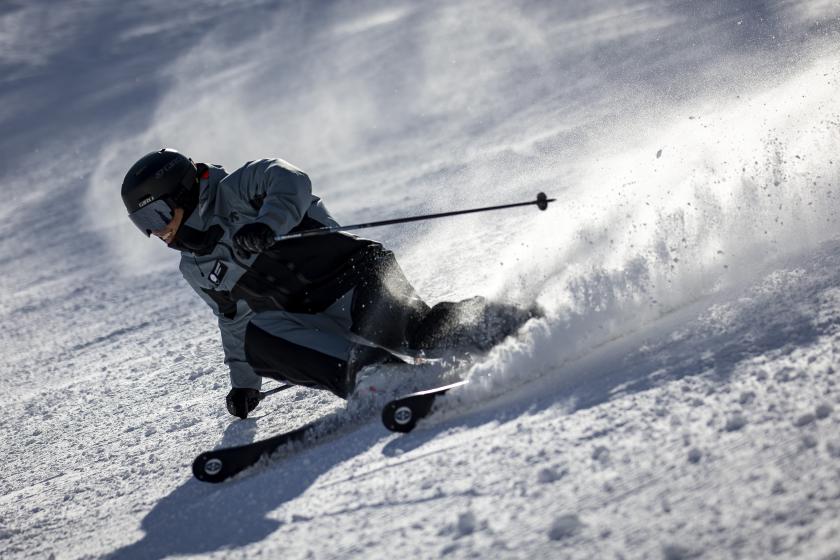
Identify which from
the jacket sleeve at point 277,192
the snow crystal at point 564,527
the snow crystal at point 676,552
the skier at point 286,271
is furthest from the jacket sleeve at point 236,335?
the snow crystal at point 676,552

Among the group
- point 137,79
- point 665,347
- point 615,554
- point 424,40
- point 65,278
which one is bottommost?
point 615,554

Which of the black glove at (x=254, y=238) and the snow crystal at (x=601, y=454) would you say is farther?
the black glove at (x=254, y=238)

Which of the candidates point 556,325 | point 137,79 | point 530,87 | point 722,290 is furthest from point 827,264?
point 137,79

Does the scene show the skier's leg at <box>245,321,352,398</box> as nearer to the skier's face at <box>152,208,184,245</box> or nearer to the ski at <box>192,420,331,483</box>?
the ski at <box>192,420,331,483</box>

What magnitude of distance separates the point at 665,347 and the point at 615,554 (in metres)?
1.32

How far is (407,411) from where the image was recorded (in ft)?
10.8

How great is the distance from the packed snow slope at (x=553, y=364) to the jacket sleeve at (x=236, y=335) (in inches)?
8.7

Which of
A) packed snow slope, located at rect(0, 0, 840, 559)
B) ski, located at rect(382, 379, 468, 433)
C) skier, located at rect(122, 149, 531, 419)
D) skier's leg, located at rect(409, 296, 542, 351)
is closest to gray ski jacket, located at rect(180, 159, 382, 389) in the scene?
skier, located at rect(122, 149, 531, 419)

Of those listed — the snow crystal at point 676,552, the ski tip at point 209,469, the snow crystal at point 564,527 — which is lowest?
the snow crystal at point 676,552

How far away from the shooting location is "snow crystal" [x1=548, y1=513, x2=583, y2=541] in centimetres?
226

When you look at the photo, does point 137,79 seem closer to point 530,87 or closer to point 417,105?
point 417,105

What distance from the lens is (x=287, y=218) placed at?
3.81 metres

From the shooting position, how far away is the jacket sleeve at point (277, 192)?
378 centimetres

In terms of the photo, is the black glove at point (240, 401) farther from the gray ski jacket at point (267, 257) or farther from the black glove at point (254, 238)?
the black glove at point (254, 238)
